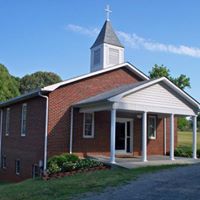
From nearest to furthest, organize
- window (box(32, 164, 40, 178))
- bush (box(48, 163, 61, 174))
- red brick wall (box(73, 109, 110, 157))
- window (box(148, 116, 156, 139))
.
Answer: bush (box(48, 163, 61, 174)) → window (box(32, 164, 40, 178)) → red brick wall (box(73, 109, 110, 157)) → window (box(148, 116, 156, 139))

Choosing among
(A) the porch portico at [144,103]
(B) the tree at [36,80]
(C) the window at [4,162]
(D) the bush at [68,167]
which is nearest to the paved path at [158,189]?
(D) the bush at [68,167]

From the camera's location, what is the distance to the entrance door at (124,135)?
24.1 metres

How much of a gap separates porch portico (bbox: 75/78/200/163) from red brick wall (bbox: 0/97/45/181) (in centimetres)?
256

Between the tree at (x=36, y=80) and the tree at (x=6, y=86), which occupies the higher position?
the tree at (x=36, y=80)

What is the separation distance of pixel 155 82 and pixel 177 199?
11.0 metres

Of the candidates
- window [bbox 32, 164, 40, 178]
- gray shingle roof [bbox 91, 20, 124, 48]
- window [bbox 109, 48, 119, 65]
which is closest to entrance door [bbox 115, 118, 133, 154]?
window [bbox 109, 48, 119, 65]

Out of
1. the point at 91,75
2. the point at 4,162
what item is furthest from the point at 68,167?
the point at 4,162

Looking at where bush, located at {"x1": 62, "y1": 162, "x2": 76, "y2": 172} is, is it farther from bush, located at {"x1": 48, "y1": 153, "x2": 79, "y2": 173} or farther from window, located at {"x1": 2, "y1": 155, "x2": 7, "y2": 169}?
window, located at {"x1": 2, "y1": 155, "x2": 7, "y2": 169}

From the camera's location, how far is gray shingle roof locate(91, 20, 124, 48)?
2656cm

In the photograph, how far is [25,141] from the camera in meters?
Answer: 23.9

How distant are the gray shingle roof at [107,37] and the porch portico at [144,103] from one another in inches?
247

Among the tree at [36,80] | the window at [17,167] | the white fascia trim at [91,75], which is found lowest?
the window at [17,167]

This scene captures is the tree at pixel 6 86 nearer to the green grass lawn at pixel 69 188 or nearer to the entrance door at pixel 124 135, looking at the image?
the entrance door at pixel 124 135

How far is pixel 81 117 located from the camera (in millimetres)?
22375
